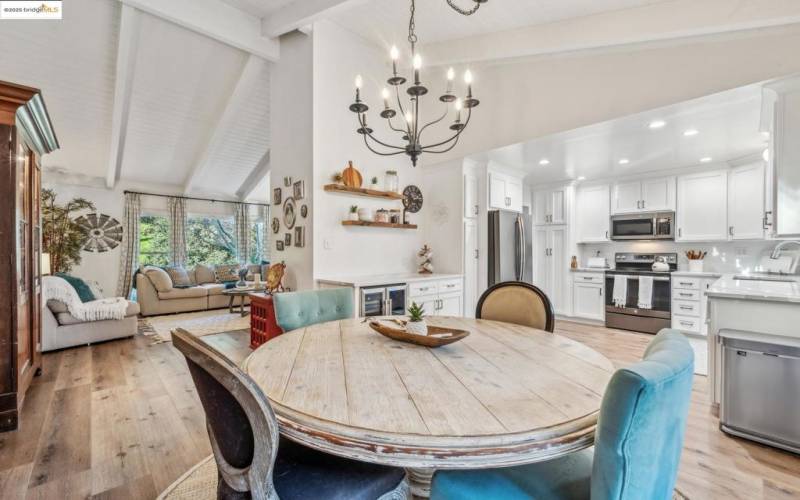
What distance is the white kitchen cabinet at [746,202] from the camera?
427 cm

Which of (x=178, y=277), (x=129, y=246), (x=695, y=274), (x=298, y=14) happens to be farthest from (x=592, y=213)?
(x=129, y=246)

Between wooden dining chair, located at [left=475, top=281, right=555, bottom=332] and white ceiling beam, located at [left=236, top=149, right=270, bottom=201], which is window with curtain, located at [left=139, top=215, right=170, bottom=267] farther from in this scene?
wooden dining chair, located at [left=475, top=281, right=555, bottom=332]

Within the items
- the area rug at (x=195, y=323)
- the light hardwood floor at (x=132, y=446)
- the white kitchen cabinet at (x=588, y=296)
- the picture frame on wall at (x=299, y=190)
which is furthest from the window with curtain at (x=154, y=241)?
the white kitchen cabinet at (x=588, y=296)

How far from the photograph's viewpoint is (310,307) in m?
2.24

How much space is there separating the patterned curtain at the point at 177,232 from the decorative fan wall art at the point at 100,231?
897 mm

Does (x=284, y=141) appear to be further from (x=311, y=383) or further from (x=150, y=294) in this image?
(x=150, y=294)

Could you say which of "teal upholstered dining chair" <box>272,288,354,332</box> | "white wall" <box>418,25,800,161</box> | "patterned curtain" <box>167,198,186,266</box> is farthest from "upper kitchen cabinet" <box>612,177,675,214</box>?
"patterned curtain" <box>167,198,186,266</box>

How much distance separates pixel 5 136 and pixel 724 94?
4913 mm

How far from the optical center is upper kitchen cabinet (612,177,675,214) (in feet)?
16.4

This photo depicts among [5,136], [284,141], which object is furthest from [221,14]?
[5,136]

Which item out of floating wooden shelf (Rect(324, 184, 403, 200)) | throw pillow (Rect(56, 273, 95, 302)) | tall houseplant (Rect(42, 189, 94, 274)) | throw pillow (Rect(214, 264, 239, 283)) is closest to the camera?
floating wooden shelf (Rect(324, 184, 403, 200))

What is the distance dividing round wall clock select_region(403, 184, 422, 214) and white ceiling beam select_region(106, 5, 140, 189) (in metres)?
3.35

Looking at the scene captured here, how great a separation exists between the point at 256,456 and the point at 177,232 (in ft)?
27.3

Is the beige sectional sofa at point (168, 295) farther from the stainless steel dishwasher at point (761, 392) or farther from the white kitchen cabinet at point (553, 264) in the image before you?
the stainless steel dishwasher at point (761, 392)
